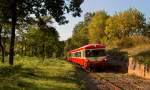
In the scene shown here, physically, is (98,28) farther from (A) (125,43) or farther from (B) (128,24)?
(A) (125,43)

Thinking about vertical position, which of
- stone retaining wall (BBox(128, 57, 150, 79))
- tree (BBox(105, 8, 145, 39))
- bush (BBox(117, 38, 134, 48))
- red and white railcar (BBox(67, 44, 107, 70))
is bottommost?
stone retaining wall (BBox(128, 57, 150, 79))

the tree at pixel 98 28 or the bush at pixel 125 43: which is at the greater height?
the tree at pixel 98 28

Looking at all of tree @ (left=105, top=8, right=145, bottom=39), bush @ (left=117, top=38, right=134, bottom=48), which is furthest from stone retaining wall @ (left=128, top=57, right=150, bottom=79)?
tree @ (left=105, top=8, right=145, bottom=39)

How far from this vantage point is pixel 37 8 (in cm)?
3247

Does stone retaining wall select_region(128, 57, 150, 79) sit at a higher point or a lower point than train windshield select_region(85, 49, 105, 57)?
lower

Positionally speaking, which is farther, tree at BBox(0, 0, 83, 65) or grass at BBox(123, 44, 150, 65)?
grass at BBox(123, 44, 150, 65)

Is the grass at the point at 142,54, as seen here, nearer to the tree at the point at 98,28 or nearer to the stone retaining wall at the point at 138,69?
the stone retaining wall at the point at 138,69

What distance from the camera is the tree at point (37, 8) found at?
31094 mm

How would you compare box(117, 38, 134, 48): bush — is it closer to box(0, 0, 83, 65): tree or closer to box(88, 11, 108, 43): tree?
box(88, 11, 108, 43): tree

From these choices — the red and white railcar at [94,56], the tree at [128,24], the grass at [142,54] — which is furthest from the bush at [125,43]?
the red and white railcar at [94,56]

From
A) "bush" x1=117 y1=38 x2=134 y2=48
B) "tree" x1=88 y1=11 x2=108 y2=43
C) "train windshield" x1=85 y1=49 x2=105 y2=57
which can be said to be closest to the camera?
"train windshield" x1=85 y1=49 x2=105 y2=57

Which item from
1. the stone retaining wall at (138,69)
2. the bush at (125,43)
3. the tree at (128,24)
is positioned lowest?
the stone retaining wall at (138,69)

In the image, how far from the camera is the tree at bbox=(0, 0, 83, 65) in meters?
31.1

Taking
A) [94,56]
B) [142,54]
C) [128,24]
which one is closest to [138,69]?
[94,56]
